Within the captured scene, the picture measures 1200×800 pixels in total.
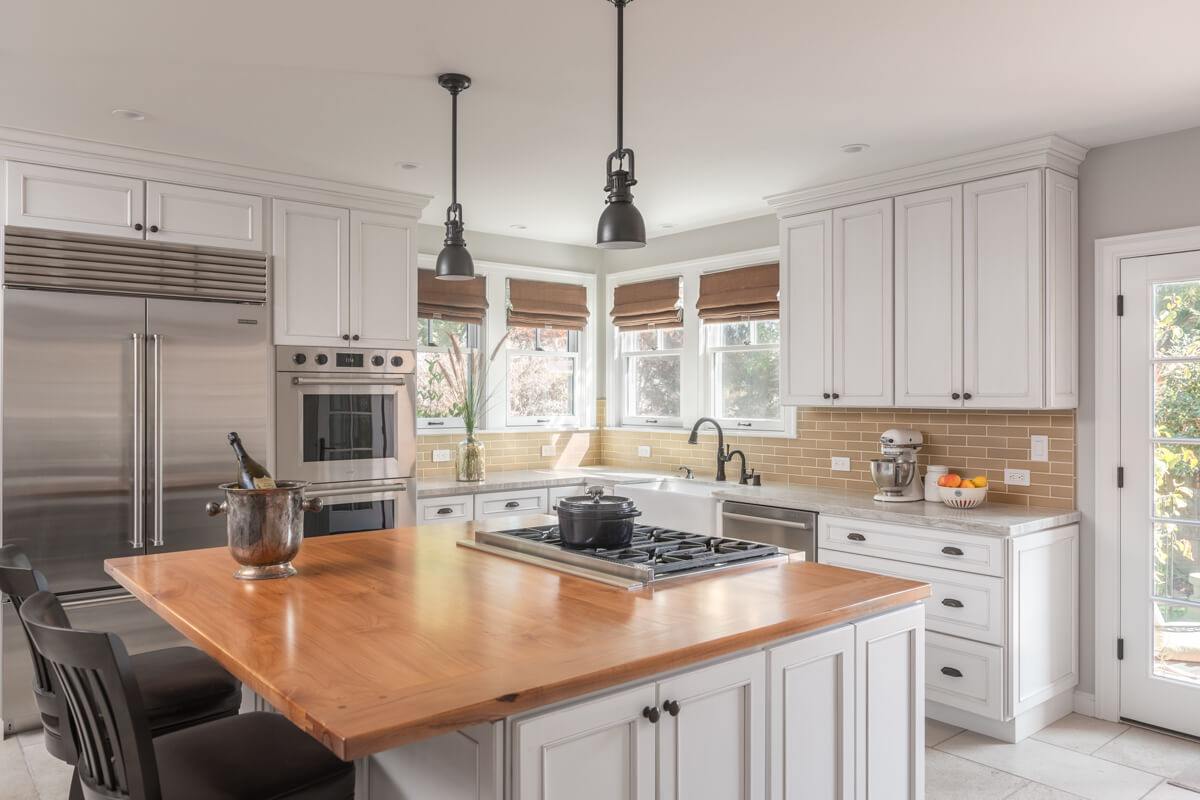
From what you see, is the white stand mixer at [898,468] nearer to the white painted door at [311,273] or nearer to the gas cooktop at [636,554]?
the gas cooktop at [636,554]

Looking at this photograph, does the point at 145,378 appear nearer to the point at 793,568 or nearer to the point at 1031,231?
the point at 793,568

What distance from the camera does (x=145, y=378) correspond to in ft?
12.3

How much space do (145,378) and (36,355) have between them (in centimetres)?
42

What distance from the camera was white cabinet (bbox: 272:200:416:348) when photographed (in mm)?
4207

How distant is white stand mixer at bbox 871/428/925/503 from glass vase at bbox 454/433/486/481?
2400 mm

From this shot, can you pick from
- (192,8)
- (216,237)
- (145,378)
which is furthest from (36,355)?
(192,8)

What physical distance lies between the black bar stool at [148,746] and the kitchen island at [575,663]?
174 millimetres

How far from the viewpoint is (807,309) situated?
4.54 metres

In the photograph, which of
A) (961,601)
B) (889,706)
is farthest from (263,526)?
(961,601)

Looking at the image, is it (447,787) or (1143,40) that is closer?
(447,787)

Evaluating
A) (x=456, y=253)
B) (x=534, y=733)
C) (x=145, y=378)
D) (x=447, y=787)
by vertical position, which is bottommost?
(x=447, y=787)

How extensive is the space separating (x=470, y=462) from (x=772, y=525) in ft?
6.47

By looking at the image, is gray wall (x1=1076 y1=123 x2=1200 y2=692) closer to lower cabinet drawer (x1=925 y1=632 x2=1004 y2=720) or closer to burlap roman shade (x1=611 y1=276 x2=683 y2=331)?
lower cabinet drawer (x1=925 y1=632 x2=1004 y2=720)

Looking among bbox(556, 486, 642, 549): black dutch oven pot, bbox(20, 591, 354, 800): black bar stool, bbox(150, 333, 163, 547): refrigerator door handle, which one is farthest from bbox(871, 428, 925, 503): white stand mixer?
bbox(150, 333, 163, 547): refrigerator door handle
